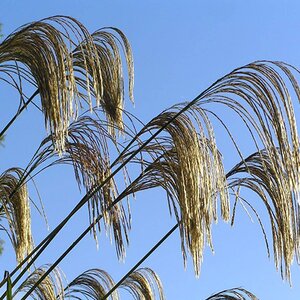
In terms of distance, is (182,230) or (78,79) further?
(78,79)

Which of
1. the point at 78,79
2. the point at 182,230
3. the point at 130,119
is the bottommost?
the point at 182,230

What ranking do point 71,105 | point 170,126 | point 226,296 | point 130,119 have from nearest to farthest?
1. point 71,105
2. point 170,126
3. point 130,119
4. point 226,296

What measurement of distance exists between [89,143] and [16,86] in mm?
347

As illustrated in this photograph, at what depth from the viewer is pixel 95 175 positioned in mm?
2850

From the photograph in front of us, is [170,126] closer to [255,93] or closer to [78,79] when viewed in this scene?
[255,93]

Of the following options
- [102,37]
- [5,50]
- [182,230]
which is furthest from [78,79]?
[182,230]

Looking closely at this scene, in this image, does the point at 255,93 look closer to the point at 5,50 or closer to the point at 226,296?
the point at 5,50

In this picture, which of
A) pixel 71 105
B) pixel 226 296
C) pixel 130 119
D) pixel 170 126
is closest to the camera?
pixel 71 105

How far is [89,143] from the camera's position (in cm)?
286

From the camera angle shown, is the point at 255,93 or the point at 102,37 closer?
the point at 255,93

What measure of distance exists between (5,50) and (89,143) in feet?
1.68

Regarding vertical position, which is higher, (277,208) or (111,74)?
(111,74)

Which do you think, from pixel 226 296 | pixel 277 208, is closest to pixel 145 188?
pixel 277 208

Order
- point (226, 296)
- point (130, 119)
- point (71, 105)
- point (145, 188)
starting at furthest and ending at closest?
point (226, 296), point (145, 188), point (130, 119), point (71, 105)
